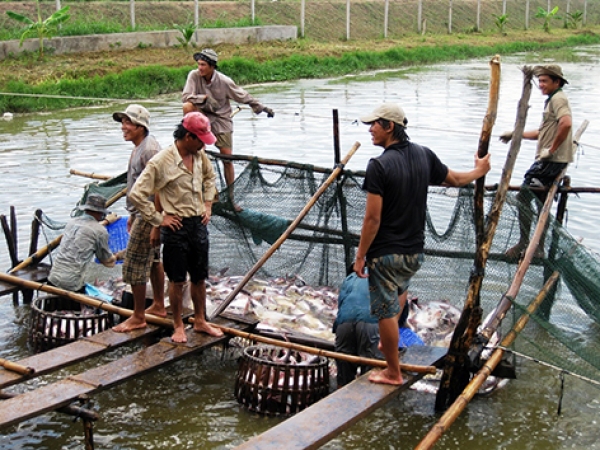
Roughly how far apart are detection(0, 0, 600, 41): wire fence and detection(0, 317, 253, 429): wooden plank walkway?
21485 mm

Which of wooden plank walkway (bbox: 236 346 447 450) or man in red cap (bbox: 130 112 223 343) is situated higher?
man in red cap (bbox: 130 112 223 343)

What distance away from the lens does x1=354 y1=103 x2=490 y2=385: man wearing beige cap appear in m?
5.46

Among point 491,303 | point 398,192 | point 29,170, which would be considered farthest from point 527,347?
point 29,170

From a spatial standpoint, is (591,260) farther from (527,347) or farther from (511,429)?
(511,429)

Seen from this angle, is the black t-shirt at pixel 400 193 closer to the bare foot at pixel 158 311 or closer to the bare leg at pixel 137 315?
the bare leg at pixel 137 315

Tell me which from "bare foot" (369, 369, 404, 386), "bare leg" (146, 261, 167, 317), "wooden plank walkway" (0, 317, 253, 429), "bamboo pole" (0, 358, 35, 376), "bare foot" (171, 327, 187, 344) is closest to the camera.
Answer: "wooden plank walkway" (0, 317, 253, 429)

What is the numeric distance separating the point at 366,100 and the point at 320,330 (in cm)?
1638

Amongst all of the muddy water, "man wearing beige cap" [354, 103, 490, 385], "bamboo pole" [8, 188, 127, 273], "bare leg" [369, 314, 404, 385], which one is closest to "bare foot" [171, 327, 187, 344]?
the muddy water

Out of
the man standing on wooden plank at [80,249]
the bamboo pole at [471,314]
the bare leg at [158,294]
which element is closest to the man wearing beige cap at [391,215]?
the bamboo pole at [471,314]

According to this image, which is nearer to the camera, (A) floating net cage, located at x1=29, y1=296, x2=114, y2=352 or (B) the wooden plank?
(B) the wooden plank

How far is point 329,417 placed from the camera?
5414mm

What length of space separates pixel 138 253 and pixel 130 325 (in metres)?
0.60

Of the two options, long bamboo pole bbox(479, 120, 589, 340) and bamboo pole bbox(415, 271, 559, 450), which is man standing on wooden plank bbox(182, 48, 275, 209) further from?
bamboo pole bbox(415, 271, 559, 450)

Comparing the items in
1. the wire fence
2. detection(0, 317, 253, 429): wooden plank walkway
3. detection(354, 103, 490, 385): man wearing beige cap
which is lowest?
detection(0, 317, 253, 429): wooden plank walkway
